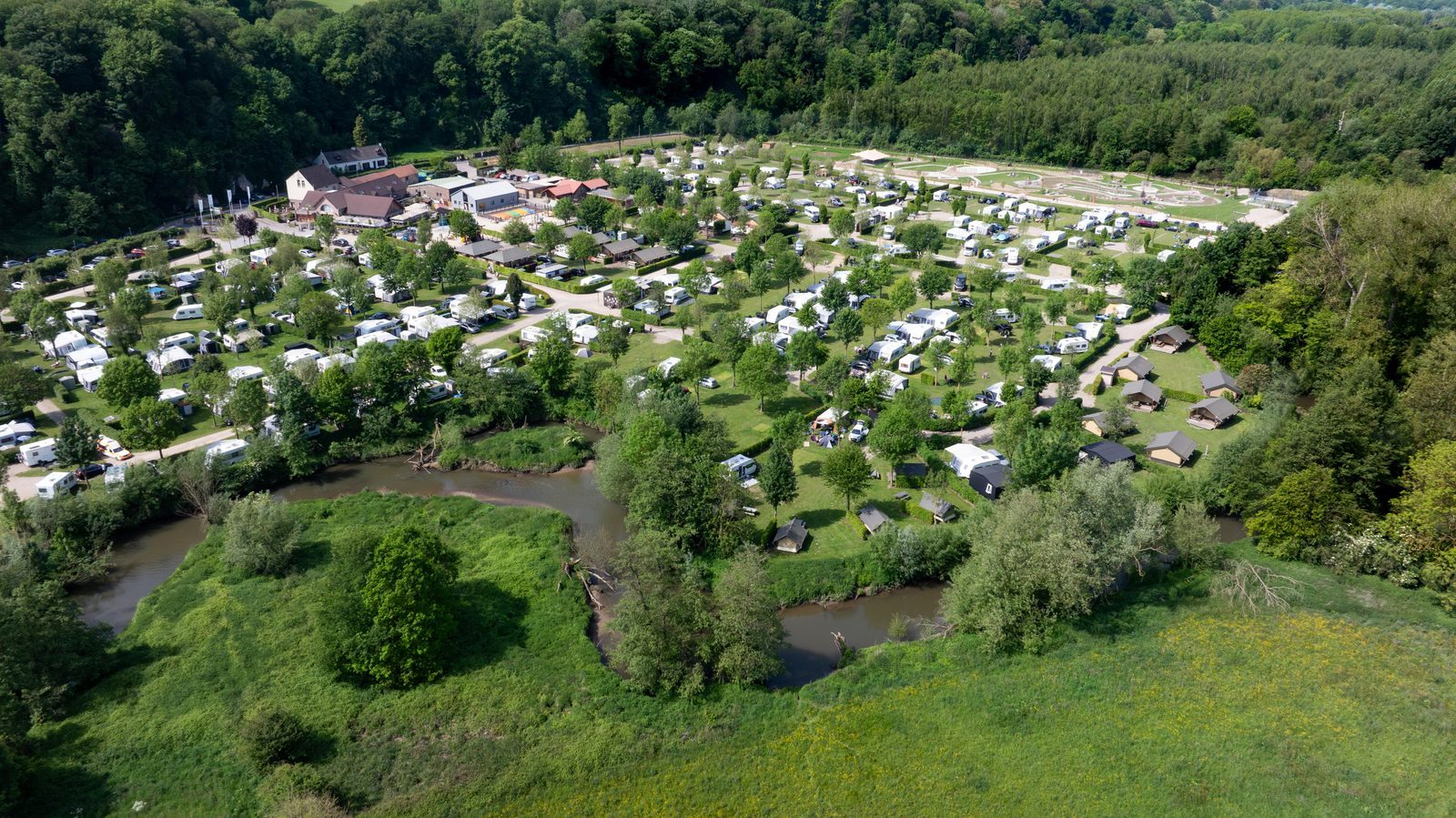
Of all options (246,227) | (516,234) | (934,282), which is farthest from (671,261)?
(246,227)

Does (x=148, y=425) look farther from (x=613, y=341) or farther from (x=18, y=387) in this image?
(x=613, y=341)

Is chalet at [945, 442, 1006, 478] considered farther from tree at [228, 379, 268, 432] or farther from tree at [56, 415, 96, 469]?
tree at [56, 415, 96, 469]

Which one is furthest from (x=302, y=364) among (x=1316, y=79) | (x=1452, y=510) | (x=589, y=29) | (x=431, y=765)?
(x=1316, y=79)

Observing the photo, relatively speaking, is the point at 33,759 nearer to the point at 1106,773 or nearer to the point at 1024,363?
the point at 1106,773

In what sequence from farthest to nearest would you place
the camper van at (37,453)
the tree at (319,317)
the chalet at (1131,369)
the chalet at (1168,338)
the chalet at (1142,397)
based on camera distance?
1. the chalet at (1168,338)
2. the tree at (319,317)
3. the chalet at (1131,369)
4. the chalet at (1142,397)
5. the camper van at (37,453)

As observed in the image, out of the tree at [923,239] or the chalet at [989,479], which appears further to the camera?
the tree at [923,239]

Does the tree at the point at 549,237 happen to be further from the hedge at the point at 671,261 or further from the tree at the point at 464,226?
the hedge at the point at 671,261

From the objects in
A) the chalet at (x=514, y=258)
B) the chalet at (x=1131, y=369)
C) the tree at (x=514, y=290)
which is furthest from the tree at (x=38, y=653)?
the chalet at (x=1131, y=369)
